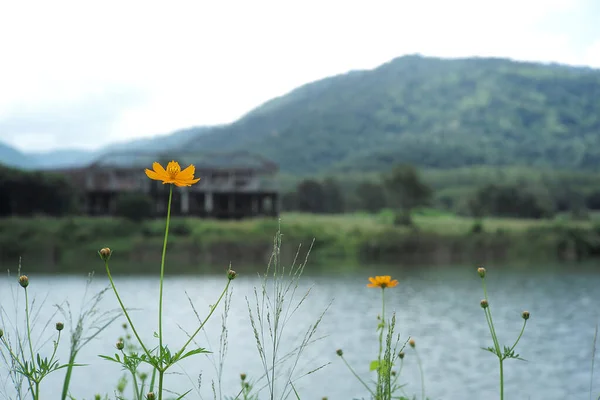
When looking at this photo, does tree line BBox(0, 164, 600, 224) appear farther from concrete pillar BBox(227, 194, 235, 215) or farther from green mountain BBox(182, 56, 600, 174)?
green mountain BBox(182, 56, 600, 174)

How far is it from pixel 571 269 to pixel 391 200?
83.7ft

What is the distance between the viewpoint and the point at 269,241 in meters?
37.9

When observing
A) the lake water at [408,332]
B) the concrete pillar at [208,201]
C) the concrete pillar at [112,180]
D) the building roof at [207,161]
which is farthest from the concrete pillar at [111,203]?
the lake water at [408,332]

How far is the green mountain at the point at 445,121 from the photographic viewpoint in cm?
9875

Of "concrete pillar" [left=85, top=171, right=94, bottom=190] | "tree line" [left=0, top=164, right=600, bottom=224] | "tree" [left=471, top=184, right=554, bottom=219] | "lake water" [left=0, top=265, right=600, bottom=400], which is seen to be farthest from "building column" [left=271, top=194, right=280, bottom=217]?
"tree" [left=471, top=184, right=554, bottom=219]

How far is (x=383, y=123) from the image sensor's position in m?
114

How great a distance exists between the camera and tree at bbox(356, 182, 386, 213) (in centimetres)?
6066

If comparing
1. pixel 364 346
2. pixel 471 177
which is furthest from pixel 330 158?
pixel 364 346

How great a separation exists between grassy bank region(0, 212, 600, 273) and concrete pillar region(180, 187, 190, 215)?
264 cm

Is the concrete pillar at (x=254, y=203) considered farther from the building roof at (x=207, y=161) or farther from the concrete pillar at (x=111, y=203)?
the concrete pillar at (x=111, y=203)

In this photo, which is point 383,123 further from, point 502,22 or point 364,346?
point 364,346

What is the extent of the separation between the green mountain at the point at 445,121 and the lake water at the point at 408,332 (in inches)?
2091

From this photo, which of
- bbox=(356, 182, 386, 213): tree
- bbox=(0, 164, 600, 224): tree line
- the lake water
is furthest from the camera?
bbox=(356, 182, 386, 213): tree

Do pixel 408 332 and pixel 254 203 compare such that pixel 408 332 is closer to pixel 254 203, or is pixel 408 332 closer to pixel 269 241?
pixel 269 241
